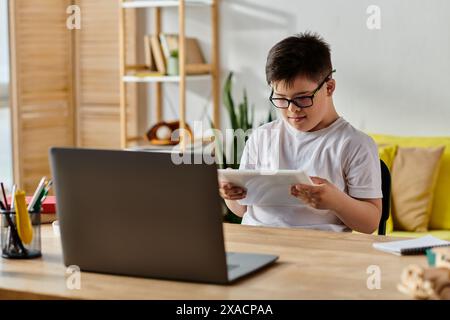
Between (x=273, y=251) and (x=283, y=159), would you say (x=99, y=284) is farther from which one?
(x=283, y=159)

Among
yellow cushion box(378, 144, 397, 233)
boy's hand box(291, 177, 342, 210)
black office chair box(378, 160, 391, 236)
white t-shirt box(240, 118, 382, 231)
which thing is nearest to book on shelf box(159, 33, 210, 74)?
yellow cushion box(378, 144, 397, 233)

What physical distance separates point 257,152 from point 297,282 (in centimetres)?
99

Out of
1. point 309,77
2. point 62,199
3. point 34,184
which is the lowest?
point 34,184

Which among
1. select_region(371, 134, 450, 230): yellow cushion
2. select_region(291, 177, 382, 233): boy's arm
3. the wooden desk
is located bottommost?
select_region(371, 134, 450, 230): yellow cushion

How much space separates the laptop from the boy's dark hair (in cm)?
78

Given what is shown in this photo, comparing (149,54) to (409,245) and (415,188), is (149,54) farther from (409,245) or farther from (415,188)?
(409,245)

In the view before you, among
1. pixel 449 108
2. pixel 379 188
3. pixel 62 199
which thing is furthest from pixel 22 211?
pixel 449 108

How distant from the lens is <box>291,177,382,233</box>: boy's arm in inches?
85.8

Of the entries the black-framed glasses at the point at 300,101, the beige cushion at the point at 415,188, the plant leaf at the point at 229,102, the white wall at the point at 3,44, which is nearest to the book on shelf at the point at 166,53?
the plant leaf at the point at 229,102

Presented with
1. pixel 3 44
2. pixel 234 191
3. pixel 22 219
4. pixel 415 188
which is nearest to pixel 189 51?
pixel 3 44

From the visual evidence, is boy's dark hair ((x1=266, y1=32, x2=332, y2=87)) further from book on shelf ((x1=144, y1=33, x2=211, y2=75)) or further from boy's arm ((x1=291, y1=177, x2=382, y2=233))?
book on shelf ((x1=144, y1=33, x2=211, y2=75))

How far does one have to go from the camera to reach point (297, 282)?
167cm

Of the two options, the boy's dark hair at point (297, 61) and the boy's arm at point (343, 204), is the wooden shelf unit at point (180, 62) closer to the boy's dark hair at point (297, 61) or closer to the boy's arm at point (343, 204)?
the boy's dark hair at point (297, 61)

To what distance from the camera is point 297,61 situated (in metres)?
2.39
